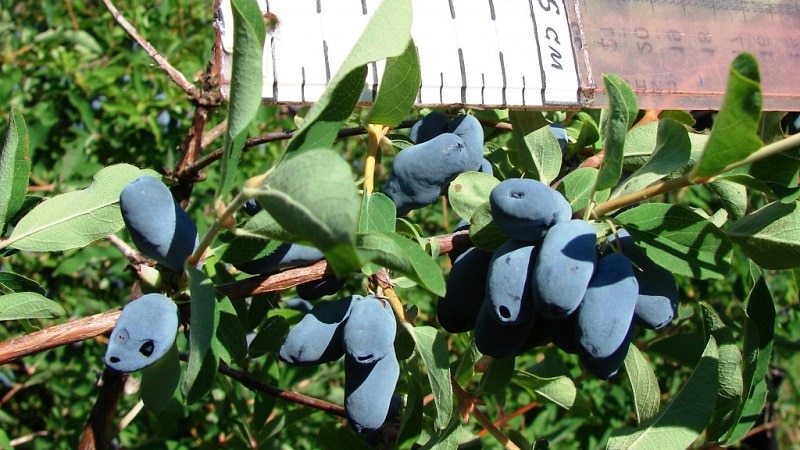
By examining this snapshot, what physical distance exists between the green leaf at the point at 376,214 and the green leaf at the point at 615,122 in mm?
210

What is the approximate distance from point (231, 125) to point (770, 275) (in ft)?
7.70

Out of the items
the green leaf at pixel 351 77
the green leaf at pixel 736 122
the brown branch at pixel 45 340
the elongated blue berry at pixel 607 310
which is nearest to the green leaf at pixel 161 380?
the brown branch at pixel 45 340

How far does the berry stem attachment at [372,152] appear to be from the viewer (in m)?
0.82

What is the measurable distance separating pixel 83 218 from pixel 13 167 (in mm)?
100

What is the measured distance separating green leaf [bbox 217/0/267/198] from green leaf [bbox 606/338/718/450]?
528 mm

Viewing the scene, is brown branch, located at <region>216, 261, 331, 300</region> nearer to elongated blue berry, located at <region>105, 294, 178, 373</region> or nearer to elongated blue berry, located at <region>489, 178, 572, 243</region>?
elongated blue berry, located at <region>105, 294, 178, 373</region>

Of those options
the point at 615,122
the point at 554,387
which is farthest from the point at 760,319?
the point at 615,122

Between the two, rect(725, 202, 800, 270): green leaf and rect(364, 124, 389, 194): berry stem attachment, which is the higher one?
rect(364, 124, 389, 194): berry stem attachment

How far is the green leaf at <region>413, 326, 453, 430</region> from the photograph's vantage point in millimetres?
749

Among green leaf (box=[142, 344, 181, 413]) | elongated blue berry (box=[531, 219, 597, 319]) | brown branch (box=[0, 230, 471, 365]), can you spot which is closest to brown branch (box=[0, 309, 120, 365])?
brown branch (box=[0, 230, 471, 365])

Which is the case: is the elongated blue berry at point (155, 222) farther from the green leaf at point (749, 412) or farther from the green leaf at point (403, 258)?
the green leaf at point (749, 412)

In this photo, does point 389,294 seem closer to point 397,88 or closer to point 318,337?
point 318,337

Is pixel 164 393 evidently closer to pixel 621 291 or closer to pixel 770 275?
pixel 621 291

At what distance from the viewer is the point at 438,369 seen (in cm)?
75
